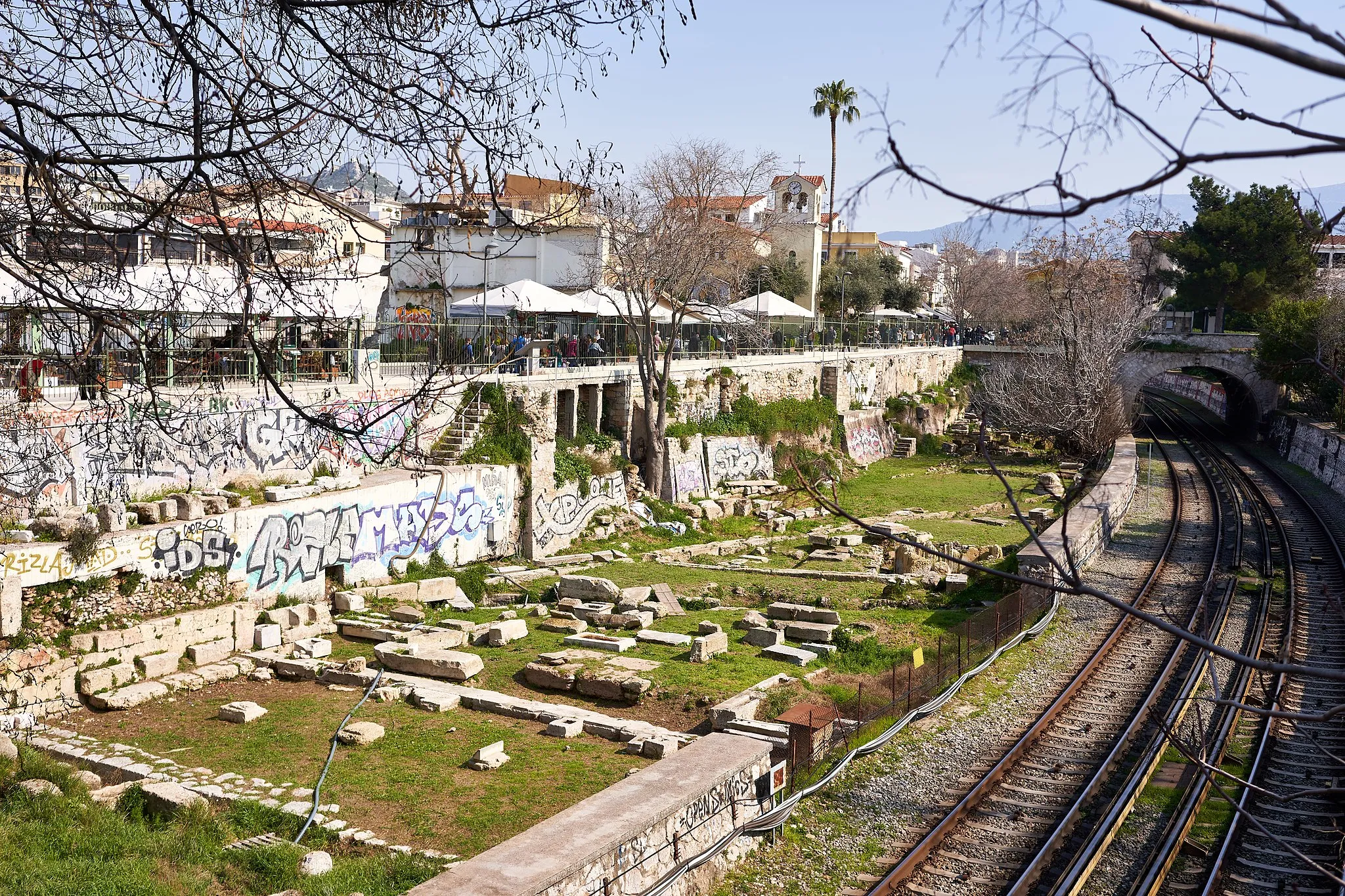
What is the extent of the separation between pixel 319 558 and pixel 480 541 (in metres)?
4.72

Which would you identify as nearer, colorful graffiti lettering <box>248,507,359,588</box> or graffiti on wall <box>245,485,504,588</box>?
colorful graffiti lettering <box>248,507,359,588</box>

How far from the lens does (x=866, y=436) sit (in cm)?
4253

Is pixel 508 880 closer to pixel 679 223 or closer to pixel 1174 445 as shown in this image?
pixel 679 223

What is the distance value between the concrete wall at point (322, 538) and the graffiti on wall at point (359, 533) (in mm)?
17

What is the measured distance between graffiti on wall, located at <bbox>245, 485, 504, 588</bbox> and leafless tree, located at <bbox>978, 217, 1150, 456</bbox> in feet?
67.2

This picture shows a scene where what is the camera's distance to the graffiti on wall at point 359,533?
56.5 ft

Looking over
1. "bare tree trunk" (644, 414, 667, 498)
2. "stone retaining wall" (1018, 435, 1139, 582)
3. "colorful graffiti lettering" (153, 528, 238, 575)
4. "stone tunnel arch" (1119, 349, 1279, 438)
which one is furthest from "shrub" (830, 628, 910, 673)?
"stone tunnel arch" (1119, 349, 1279, 438)

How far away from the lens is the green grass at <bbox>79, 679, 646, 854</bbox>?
33.6 feet

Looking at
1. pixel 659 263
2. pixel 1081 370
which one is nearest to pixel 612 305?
pixel 659 263

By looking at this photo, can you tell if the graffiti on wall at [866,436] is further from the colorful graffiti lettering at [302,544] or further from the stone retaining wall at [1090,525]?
the colorful graffiti lettering at [302,544]

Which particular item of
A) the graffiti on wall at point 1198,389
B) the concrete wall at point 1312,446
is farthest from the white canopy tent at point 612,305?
the graffiti on wall at point 1198,389

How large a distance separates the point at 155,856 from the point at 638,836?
3826 millimetres

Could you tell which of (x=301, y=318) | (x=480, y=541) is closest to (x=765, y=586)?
(x=480, y=541)

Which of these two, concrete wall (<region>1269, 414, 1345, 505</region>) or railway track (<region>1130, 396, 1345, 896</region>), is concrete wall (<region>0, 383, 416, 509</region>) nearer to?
railway track (<region>1130, 396, 1345, 896</region>)
